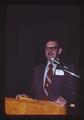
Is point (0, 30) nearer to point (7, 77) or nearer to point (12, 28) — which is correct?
point (12, 28)

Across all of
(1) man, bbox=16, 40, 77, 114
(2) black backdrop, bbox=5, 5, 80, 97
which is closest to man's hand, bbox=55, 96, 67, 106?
(1) man, bbox=16, 40, 77, 114

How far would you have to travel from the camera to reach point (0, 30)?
245 cm

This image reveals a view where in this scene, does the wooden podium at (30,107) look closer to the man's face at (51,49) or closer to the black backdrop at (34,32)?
the black backdrop at (34,32)

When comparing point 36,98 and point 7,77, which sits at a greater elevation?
point 7,77

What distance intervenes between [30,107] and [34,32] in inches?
28.9

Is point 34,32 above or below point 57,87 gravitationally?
above

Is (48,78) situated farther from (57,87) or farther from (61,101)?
(61,101)

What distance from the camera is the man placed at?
245 centimetres

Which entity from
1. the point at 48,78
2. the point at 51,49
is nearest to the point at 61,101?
the point at 48,78

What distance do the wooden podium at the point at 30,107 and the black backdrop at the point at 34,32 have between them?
15cm

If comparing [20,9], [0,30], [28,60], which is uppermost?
[20,9]

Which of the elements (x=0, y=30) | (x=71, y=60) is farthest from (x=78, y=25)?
(x=0, y=30)

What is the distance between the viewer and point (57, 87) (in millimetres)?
2488

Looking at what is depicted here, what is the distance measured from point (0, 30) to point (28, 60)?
400 mm
